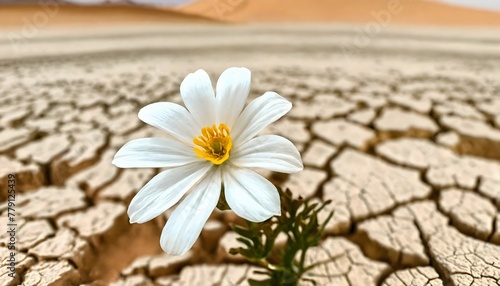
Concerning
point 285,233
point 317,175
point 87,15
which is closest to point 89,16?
point 87,15

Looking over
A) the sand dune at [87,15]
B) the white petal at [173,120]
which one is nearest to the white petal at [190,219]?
the white petal at [173,120]

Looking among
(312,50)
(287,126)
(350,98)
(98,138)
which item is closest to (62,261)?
(98,138)

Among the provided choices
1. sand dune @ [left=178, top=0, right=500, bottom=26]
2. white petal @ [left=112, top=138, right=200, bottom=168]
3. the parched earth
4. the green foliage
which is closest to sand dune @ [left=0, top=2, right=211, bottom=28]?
sand dune @ [left=178, top=0, right=500, bottom=26]

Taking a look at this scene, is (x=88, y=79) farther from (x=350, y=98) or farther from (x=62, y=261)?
(x=62, y=261)

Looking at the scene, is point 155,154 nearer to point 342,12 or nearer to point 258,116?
point 258,116

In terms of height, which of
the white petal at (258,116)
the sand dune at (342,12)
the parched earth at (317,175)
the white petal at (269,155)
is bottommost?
the parched earth at (317,175)

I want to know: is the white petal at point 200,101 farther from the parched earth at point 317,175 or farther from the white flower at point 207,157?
the parched earth at point 317,175
